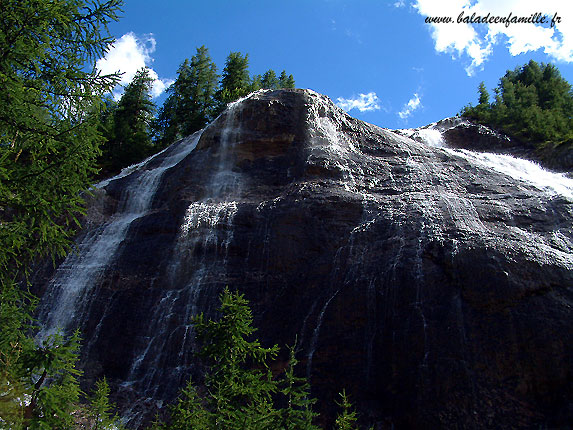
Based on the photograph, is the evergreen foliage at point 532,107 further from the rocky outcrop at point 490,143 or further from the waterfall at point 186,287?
the waterfall at point 186,287

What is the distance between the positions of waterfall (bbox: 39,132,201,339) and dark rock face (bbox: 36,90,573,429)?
22 cm

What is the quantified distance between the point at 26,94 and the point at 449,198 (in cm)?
1464

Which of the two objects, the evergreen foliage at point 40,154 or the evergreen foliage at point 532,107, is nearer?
the evergreen foliage at point 40,154

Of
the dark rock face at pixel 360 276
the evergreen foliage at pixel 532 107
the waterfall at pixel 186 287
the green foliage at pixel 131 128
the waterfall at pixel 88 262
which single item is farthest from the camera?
the green foliage at pixel 131 128

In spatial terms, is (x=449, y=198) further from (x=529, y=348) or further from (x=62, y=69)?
(x=62, y=69)

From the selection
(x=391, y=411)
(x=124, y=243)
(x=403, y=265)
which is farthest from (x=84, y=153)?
(x=124, y=243)

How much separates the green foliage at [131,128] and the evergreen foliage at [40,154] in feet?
89.9

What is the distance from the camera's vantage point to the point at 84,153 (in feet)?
21.6

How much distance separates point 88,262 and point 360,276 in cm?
1093

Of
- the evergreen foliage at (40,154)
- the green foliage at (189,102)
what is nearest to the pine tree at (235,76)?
the green foliage at (189,102)

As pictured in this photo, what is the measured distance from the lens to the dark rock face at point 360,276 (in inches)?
493

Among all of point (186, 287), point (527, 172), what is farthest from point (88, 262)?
point (527, 172)

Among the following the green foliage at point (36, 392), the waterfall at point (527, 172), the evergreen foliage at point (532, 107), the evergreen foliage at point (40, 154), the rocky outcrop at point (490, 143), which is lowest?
the green foliage at point (36, 392)

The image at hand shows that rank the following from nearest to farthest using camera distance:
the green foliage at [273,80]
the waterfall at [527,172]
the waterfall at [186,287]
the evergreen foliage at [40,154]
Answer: the evergreen foliage at [40,154] < the waterfall at [186,287] < the waterfall at [527,172] < the green foliage at [273,80]
